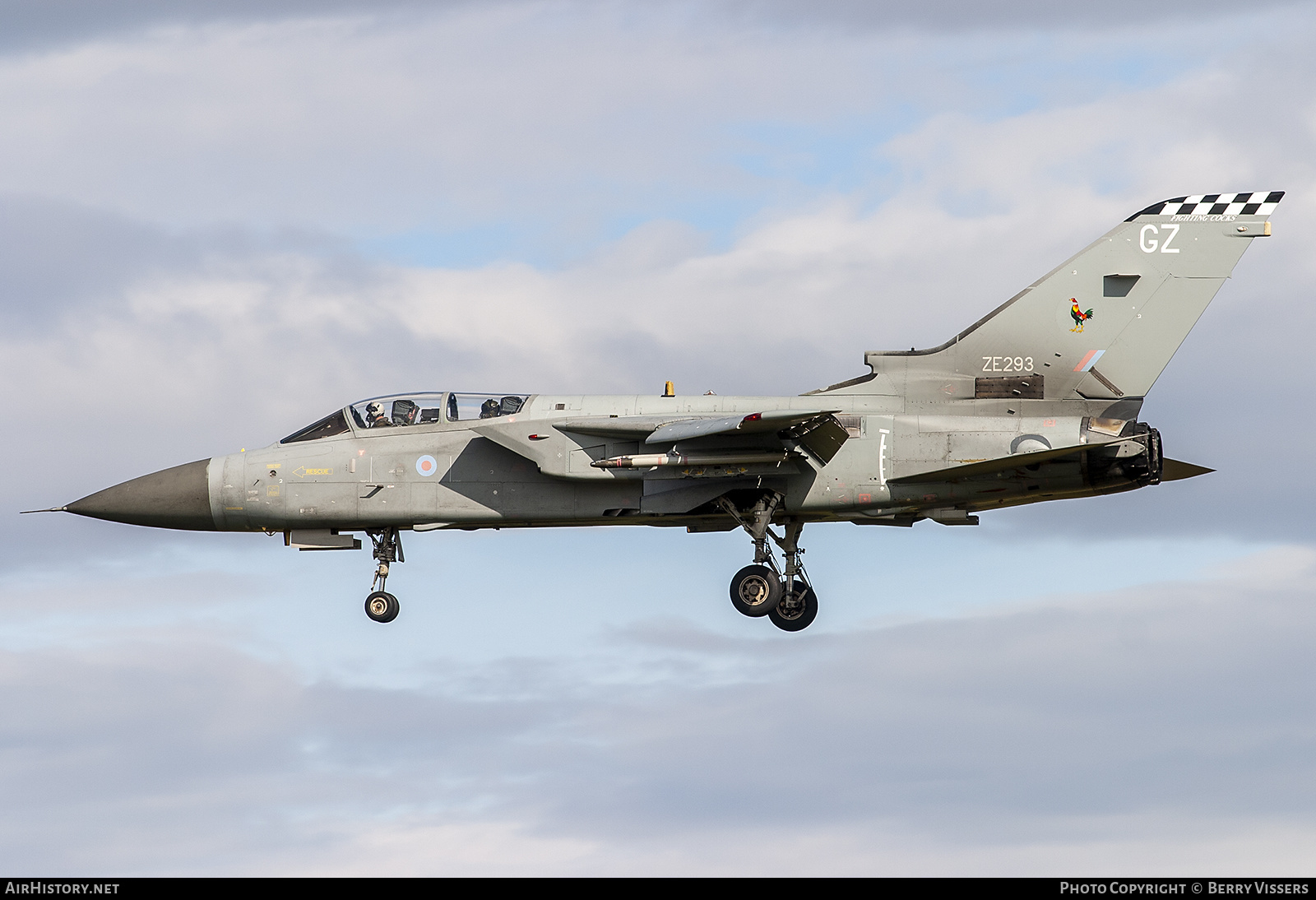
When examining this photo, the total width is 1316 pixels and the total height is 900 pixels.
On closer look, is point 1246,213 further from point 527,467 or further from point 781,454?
point 527,467

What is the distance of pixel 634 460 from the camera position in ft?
95.9

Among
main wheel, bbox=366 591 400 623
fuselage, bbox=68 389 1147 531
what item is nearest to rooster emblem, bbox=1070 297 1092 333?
fuselage, bbox=68 389 1147 531

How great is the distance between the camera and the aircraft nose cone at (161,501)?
31484 mm

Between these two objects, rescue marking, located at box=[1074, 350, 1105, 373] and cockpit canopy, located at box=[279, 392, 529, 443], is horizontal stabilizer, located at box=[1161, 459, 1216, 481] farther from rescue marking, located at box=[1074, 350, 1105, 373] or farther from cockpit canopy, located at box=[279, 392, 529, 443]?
cockpit canopy, located at box=[279, 392, 529, 443]

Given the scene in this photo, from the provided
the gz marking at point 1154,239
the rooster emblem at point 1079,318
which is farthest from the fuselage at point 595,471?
the gz marking at point 1154,239

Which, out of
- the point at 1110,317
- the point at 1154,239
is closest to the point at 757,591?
the point at 1110,317

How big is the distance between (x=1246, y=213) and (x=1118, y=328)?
285cm

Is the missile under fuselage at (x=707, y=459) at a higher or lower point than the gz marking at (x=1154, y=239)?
lower

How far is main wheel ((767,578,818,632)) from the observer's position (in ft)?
102

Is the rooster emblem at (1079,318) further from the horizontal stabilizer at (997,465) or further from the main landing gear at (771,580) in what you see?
the main landing gear at (771,580)

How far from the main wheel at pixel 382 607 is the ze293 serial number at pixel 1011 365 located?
35.4 ft

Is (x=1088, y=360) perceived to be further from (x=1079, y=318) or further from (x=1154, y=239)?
(x=1154, y=239)

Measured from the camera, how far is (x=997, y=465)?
28.9 meters
